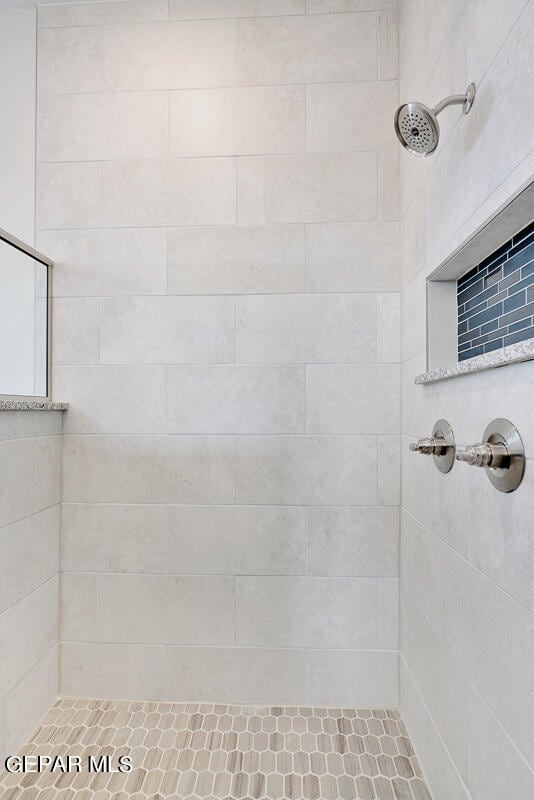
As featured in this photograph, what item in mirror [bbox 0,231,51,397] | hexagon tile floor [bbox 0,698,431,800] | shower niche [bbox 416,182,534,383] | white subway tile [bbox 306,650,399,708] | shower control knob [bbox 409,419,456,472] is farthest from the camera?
white subway tile [bbox 306,650,399,708]

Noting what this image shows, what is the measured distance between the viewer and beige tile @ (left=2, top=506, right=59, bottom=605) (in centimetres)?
137

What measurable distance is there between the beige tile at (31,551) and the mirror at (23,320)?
34 cm

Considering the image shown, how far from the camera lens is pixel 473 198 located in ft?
3.13

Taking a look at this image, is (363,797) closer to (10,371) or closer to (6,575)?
(6,575)

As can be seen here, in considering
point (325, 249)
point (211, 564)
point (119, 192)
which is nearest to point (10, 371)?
point (119, 192)

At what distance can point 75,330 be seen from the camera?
5.38 ft

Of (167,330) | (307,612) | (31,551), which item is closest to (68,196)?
(167,330)

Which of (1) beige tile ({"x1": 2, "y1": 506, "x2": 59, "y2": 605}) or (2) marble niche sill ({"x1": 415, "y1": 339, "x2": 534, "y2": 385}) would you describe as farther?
(1) beige tile ({"x1": 2, "y1": 506, "x2": 59, "y2": 605})

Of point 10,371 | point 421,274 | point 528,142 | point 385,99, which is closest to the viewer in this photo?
point 528,142

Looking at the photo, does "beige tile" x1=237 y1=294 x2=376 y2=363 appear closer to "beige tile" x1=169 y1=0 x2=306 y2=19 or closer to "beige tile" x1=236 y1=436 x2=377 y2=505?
"beige tile" x1=236 y1=436 x2=377 y2=505

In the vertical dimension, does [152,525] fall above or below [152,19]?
below

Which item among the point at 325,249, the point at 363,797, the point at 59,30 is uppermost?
the point at 59,30

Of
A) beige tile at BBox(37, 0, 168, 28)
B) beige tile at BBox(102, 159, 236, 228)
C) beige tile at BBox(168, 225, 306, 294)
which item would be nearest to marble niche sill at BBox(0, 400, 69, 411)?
beige tile at BBox(168, 225, 306, 294)

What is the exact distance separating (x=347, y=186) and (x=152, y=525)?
130 centimetres
